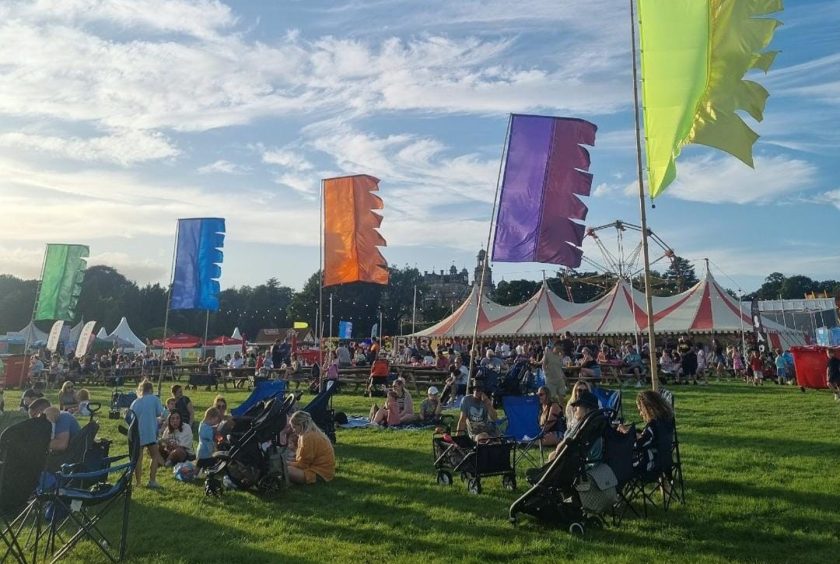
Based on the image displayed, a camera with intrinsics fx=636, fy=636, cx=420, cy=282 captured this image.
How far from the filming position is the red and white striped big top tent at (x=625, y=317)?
25.9 meters

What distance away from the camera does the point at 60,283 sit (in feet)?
62.8

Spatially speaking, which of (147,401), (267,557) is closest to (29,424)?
(267,557)

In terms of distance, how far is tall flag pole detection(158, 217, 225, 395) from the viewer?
54.4ft

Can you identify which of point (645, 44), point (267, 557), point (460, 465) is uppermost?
point (645, 44)

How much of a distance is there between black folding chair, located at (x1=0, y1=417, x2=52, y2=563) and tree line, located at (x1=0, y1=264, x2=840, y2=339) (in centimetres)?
5948

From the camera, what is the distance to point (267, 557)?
17.1ft

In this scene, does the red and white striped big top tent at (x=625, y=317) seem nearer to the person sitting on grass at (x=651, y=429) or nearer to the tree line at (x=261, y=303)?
the person sitting on grass at (x=651, y=429)

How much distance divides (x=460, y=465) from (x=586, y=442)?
79.3 inches

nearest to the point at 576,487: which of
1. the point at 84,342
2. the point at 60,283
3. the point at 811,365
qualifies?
the point at 811,365

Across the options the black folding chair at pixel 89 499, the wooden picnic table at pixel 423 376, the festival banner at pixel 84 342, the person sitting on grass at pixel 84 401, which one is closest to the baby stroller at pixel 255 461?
the black folding chair at pixel 89 499

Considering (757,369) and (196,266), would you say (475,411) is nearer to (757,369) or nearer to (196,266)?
(196,266)

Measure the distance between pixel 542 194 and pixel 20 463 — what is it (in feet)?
30.5

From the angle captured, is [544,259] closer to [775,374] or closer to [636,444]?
[636,444]

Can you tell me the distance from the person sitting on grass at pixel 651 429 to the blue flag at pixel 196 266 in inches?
500
